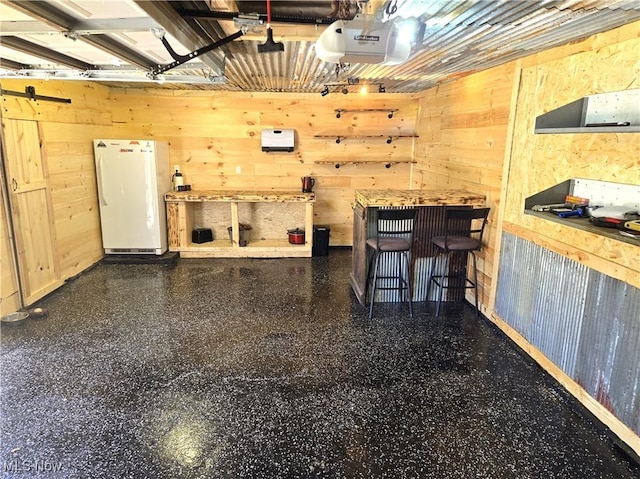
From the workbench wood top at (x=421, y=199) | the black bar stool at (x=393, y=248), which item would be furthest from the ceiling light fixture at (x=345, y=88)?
the black bar stool at (x=393, y=248)

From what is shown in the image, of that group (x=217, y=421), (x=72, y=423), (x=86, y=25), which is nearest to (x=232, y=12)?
→ (x=86, y=25)

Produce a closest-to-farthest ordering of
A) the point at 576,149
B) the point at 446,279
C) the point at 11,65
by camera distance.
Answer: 1. the point at 576,149
2. the point at 11,65
3. the point at 446,279

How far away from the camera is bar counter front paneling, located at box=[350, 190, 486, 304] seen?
13.0ft

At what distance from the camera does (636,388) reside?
223 centimetres

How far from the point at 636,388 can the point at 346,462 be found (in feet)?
5.57

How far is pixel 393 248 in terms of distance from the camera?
12.3ft

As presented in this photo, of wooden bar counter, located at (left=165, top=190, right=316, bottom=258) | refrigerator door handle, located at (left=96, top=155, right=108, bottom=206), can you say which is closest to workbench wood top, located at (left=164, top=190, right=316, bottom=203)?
wooden bar counter, located at (left=165, top=190, right=316, bottom=258)

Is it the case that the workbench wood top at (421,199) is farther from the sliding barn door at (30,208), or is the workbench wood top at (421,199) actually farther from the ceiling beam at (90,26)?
the sliding barn door at (30,208)

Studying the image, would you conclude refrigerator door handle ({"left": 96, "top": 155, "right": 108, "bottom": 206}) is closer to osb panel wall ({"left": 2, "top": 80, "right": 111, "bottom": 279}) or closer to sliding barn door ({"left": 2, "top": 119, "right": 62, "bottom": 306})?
osb panel wall ({"left": 2, "top": 80, "right": 111, "bottom": 279})

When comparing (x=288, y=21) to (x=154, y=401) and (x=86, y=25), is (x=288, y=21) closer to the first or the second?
(x=86, y=25)

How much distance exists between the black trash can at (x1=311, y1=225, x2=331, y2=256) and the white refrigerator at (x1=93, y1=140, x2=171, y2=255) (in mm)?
2248

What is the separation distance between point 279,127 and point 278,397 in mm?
4530

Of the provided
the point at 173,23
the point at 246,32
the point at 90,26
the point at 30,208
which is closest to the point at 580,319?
the point at 246,32

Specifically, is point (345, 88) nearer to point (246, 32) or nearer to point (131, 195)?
point (246, 32)
